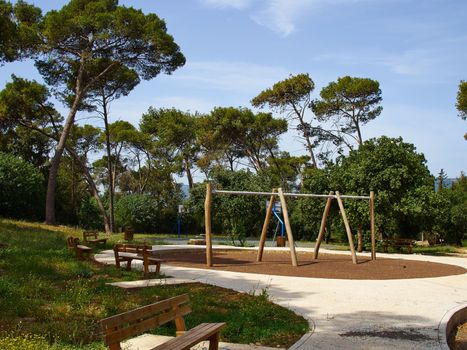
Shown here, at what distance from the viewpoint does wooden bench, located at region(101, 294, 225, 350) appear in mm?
3719

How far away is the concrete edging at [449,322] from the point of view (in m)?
5.84

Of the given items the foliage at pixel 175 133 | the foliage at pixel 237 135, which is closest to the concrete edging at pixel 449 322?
the foliage at pixel 237 135

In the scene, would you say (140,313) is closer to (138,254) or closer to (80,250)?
(138,254)

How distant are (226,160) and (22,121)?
17447mm

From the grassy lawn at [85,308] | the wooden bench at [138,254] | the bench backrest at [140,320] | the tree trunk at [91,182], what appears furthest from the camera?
the tree trunk at [91,182]

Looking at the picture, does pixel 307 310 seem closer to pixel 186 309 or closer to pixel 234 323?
pixel 234 323

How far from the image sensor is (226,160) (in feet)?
143

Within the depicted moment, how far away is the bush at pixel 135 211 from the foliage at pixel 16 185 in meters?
7.37

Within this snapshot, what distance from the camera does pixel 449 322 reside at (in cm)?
686

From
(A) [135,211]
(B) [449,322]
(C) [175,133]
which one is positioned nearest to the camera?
(B) [449,322]

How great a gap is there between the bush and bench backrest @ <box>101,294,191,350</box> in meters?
33.0

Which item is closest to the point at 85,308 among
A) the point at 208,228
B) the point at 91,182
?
the point at 208,228

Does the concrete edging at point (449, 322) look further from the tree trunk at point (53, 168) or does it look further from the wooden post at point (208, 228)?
the tree trunk at point (53, 168)

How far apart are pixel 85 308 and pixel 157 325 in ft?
8.34
